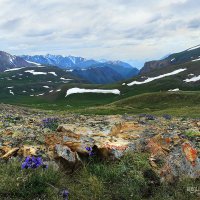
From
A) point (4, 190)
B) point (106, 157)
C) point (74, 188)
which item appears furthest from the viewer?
point (106, 157)

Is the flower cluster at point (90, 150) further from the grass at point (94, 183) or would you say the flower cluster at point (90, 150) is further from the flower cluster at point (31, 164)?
the flower cluster at point (31, 164)

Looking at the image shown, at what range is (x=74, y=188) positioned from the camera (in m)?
9.50

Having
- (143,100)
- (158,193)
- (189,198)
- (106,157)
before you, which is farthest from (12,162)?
(143,100)

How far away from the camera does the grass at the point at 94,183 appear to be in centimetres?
881

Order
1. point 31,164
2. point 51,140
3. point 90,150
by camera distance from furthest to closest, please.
Result: point 51,140 → point 90,150 → point 31,164

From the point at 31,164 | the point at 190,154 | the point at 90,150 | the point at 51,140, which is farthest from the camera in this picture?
the point at 51,140

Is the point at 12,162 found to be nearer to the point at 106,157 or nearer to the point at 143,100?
the point at 106,157

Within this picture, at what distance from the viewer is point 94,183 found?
372 inches

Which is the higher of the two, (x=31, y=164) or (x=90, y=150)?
(x=31, y=164)

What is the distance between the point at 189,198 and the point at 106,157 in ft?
9.24

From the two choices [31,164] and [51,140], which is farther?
[51,140]

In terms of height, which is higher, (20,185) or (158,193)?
(20,185)

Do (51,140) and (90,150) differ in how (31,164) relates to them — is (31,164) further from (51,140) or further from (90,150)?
(51,140)

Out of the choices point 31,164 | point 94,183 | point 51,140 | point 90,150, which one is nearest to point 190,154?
point 90,150
